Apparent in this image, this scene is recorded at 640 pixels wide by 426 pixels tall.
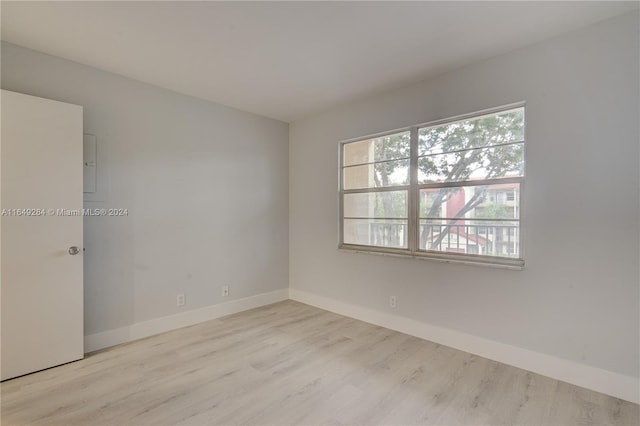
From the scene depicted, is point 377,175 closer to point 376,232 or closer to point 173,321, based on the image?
A: point 376,232

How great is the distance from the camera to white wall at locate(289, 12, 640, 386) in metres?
2.06

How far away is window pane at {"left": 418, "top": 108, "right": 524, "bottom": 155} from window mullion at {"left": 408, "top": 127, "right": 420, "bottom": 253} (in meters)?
0.06

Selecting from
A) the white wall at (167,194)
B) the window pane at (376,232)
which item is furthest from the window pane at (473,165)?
the white wall at (167,194)

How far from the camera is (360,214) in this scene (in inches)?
149

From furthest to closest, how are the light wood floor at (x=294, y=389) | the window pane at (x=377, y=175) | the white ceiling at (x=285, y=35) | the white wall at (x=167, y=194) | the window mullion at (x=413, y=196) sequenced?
the window pane at (x=377, y=175) → the window mullion at (x=413, y=196) → the white wall at (x=167, y=194) → the white ceiling at (x=285, y=35) → the light wood floor at (x=294, y=389)

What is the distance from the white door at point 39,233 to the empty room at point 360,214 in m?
0.02

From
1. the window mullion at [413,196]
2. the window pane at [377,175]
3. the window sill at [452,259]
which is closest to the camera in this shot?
the window sill at [452,259]

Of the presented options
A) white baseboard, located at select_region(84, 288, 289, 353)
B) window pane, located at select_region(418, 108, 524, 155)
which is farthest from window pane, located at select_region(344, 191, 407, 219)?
white baseboard, located at select_region(84, 288, 289, 353)

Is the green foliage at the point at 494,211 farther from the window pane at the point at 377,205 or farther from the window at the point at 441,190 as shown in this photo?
the window pane at the point at 377,205

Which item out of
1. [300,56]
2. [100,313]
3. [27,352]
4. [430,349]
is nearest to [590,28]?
[300,56]

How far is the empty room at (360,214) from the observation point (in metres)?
2.04

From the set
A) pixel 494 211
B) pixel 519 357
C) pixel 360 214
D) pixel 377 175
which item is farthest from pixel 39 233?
pixel 519 357

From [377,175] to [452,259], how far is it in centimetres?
129

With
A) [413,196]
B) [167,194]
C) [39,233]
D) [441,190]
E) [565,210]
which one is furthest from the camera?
[167,194]
